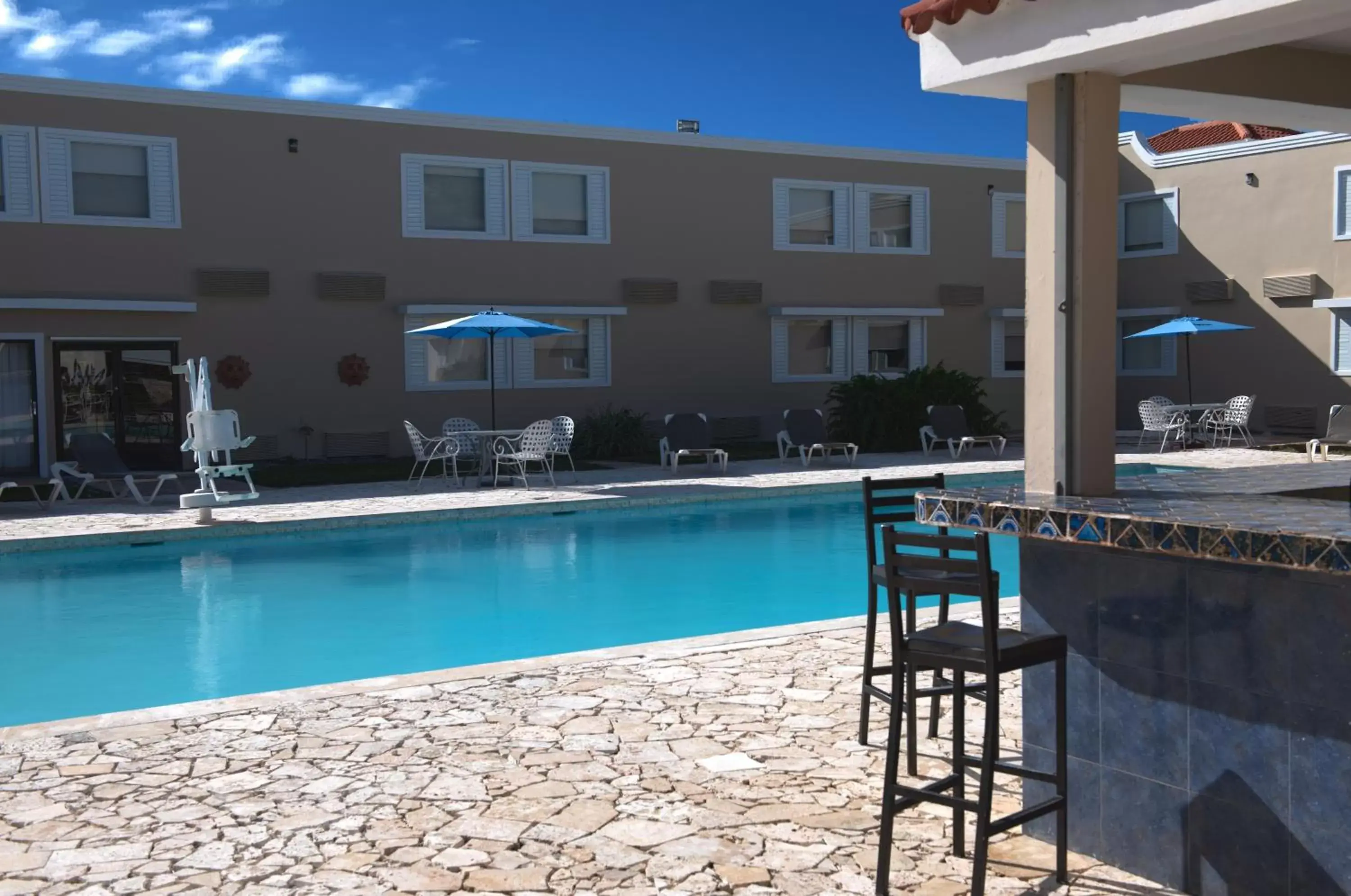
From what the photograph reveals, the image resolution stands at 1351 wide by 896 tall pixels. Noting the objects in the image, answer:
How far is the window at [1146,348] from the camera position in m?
25.1

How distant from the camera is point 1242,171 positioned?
23.7 metres

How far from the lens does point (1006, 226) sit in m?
25.0

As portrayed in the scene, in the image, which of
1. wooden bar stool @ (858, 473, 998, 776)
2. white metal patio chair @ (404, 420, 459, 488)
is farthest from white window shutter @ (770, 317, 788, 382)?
wooden bar stool @ (858, 473, 998, 776)

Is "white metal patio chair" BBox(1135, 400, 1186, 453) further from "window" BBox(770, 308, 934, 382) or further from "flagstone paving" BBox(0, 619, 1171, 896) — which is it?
"flagstone paving" BBox(0, 619, 1171, 896)

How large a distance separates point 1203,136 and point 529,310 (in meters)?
16.0

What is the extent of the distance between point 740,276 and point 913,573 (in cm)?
1707

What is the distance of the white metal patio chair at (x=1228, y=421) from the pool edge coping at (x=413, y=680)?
14593 mm

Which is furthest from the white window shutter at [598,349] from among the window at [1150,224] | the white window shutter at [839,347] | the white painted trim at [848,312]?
the window at [1150,224]

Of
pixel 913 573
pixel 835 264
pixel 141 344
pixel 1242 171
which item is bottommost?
pixel 913 573

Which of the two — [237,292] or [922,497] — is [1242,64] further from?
[237,292]

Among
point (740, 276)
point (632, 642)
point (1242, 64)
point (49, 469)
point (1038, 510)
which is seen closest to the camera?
point (1038, 510)

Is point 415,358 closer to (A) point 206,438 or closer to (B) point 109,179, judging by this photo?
(B) point 109,179

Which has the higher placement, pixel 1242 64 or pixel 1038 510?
pixel 1242 64

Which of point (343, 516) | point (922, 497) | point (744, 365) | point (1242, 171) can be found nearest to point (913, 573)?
point (922, 497)
